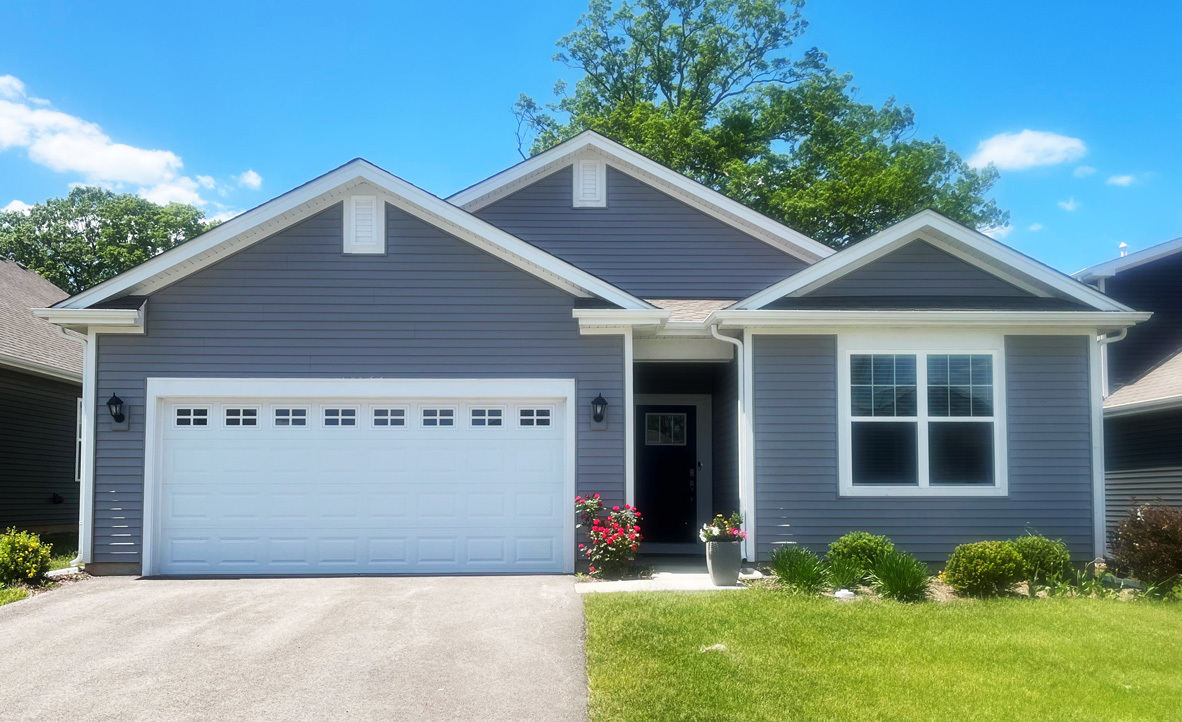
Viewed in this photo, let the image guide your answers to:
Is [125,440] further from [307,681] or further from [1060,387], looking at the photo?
[1060,387]

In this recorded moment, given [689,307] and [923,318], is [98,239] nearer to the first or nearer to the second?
[689,307]

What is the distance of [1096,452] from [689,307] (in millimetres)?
5430

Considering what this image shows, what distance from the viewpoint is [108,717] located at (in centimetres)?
650

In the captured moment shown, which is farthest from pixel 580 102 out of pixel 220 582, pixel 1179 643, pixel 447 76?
pixel 1179 643

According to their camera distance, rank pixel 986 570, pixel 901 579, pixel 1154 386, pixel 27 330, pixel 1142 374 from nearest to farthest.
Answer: pixel 901 579
pixel 986 570
pixel 1154 386
pixel 1142 374
pixel 27 330

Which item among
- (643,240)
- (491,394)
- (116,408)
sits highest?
(643,240)

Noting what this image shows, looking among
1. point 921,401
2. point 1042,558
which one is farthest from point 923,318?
point 1042,558

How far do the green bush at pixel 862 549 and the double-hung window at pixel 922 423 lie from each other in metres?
0.82

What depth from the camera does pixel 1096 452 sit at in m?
12.0

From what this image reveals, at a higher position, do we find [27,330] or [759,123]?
[759,123]

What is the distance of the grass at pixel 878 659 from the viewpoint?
258 inches

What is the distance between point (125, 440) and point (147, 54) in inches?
395

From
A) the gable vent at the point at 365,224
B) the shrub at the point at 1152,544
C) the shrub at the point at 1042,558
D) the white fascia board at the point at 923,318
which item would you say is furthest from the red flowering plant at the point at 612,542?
the shrub at the point at 1152,544

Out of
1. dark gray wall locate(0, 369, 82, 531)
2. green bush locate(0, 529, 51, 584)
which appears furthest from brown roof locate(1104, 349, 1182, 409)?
dark gray wall locate(0, 369, 82, 531)
